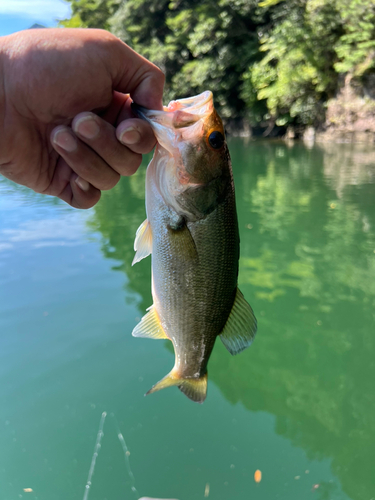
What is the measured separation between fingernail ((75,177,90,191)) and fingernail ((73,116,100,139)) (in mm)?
489

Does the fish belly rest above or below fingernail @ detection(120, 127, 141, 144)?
below

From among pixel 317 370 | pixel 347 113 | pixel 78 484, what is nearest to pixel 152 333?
pixel 78 484

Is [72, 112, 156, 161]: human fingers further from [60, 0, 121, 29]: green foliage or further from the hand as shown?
[60, 0, 121, 29]: green foliage

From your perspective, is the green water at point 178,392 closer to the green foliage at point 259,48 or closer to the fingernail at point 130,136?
the fingernail at point 130,136

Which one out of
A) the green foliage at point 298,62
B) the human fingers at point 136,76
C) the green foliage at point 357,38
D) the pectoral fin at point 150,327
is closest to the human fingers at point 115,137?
the human fingers at point 136,76

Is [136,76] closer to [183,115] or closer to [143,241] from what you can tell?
[183,115]

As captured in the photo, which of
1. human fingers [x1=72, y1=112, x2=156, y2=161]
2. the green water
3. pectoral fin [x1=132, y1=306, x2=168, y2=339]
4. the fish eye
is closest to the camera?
the fish eye

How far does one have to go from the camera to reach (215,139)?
1.82 metres

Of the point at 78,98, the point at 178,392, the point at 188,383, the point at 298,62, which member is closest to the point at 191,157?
the point at 78,98

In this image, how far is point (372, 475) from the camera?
328 cm

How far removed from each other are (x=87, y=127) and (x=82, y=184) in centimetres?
57

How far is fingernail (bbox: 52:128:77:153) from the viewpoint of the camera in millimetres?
1962

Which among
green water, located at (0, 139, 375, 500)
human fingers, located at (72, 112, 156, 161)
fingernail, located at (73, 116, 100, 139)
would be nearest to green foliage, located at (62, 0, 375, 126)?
green water, located at (0, 139, 375, 500)

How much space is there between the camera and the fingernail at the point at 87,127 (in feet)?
6.24
